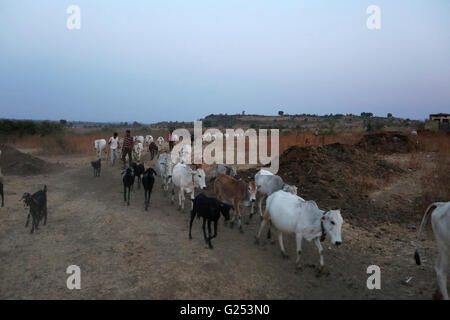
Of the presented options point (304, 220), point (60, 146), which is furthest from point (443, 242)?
point (60, 146)

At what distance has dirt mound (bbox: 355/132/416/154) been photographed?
65.2ft

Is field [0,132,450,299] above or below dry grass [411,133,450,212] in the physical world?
below

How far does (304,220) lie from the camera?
21.2 feet

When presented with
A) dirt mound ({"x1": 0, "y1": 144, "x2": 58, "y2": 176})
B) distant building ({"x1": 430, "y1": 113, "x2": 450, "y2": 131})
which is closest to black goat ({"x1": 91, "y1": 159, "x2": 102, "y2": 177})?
dirt mound ({"x1": 0, "y1": 144, "x2": 58, "y2": 176})

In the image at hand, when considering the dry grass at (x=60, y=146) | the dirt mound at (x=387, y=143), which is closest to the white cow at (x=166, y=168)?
the dirt mound at (x=387, y=143)

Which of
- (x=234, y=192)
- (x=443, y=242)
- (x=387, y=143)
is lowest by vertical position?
(x=443, y=242)

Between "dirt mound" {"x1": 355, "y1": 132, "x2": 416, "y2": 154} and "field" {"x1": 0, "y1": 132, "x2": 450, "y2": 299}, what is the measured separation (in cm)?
584

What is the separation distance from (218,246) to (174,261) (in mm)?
1321

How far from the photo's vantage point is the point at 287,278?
20.0 feet

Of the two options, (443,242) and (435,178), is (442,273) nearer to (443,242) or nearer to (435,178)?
(443,242)

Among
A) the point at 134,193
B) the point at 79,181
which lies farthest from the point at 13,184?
the point at 134,193

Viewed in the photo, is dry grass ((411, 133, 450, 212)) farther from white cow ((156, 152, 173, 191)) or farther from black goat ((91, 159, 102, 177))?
black goat ((91, 159, 102, 177))
